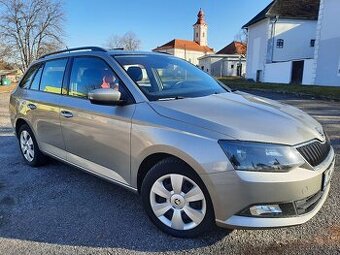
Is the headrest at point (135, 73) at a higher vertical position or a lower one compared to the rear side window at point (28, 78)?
higher

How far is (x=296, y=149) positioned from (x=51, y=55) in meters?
3.80

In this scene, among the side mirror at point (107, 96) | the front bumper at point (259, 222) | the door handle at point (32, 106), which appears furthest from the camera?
the door handle at point (32, 106)

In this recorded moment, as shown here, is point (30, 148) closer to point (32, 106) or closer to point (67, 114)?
point (32, 106)

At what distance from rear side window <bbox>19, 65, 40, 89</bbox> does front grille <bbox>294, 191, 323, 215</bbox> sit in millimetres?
4257

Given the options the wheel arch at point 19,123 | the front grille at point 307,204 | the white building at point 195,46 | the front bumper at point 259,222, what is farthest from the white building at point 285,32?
the white building at point 195,46

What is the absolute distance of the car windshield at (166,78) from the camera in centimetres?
344

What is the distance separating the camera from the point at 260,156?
100 inches

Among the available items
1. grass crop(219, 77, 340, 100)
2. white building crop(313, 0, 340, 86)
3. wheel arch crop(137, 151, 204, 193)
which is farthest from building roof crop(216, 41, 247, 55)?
wheel arch crop(137, 151, 204, 193)

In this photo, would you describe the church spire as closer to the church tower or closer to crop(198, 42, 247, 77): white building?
the church tower

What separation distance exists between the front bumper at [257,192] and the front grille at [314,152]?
3.2 inches

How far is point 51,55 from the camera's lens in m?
4.90

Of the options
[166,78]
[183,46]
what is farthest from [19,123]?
[183,46]

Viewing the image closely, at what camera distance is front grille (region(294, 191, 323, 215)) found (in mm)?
2695

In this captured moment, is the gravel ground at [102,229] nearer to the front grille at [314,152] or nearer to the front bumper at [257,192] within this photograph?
the front bumper at [257,192]
